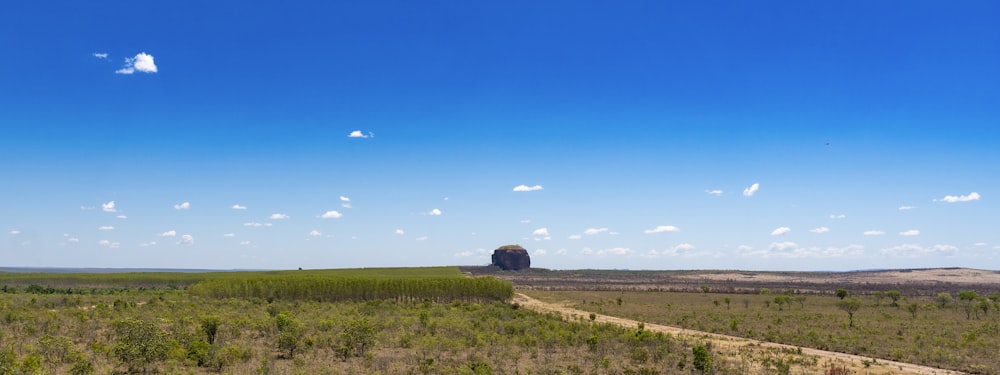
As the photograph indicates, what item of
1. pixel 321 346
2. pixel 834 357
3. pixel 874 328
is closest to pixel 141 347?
pixel 321 346

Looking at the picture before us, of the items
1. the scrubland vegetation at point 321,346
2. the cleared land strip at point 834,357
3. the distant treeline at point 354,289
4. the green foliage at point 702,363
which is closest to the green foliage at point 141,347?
the scrubland vegetation at point 321,346

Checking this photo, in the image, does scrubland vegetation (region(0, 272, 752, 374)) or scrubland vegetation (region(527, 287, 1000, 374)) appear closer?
scrubland vegetation (region(0, 272, 752, 374))

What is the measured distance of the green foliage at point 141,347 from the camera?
27391 millimetres

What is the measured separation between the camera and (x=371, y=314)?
5800 cm

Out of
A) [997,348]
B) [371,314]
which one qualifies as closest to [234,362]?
[371,314]

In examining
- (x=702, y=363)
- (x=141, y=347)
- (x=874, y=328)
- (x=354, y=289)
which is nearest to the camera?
(x=141, y=347)

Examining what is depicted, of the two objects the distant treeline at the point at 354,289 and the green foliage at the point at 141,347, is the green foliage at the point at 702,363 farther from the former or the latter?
the distant treeline at the point at 354,289

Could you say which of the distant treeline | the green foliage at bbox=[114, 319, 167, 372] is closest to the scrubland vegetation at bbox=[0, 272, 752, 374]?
the green foliage at bbox=[114, 319, 167, 372]

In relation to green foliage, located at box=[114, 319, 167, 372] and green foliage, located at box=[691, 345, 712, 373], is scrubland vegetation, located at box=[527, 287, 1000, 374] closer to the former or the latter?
green foliage, located at box=[691, 345, 712, 373]

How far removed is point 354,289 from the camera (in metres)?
87.9

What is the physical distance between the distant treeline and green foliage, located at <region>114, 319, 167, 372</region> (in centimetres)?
5479

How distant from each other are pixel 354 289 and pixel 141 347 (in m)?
60.8

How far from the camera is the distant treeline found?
84750 millimetres

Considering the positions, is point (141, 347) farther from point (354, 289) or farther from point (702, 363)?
point (354, 289)
